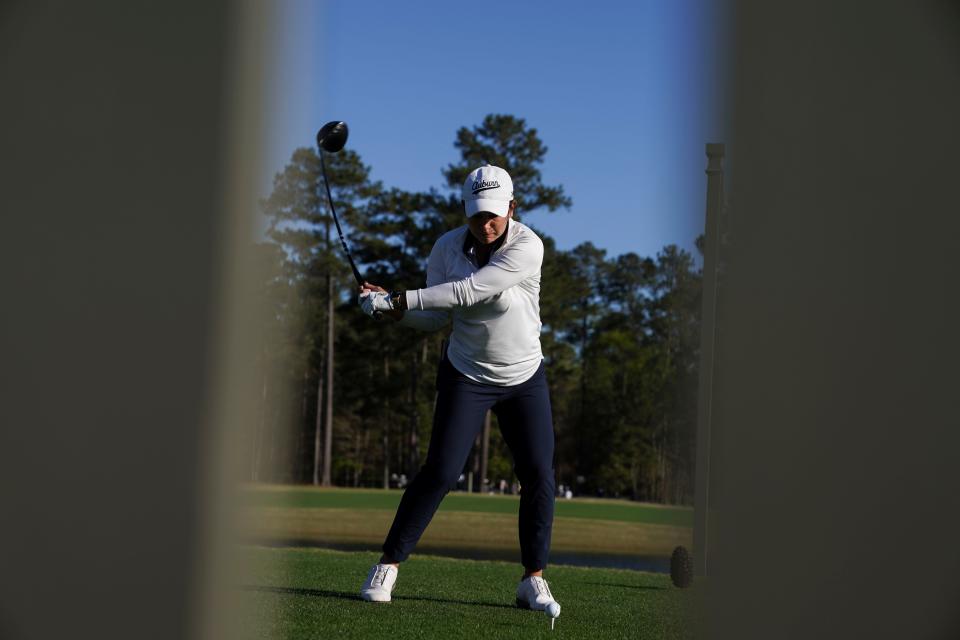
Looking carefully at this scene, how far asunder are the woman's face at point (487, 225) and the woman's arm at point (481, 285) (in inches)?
3.0

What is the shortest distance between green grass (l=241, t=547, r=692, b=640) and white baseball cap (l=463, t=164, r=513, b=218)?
4.03ft

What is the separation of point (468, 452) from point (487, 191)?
849mm

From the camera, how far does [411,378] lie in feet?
106

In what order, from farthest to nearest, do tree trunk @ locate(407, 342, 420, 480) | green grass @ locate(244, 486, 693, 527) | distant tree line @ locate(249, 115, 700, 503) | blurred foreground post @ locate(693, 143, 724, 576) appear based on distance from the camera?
tree trunk @ locate(407, 342, 420, 480) < distant tree line @ locate(249, 115, 700, 503) < green grass @ locate(244, 486, 693, 527) < blurred foreground post @ locate(693, 143, 724, 576)

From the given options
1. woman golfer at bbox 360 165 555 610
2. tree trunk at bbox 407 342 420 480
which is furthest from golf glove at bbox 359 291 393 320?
tree trunk at bbox 407 342 420 480

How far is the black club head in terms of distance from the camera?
3357 millimetres

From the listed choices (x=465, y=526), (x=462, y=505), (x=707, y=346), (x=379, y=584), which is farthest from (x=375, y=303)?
(x=462, y=505)

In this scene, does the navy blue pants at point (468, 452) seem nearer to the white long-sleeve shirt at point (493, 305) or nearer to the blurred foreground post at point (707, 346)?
the white long-sleeve shirt at point (493, 305)

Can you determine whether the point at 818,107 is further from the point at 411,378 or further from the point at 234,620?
the point at 411,378

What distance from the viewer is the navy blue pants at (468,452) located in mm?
3193

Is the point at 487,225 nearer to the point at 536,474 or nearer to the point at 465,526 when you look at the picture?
the point at 536,474

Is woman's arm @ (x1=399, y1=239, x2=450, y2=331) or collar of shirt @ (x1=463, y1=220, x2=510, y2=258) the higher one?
collar of shirt @ (x1=463, y1=220, x2=510, y2=258)

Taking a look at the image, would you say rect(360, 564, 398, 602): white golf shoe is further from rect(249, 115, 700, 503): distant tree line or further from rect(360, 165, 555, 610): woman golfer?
rect(249, 115, 700, 503): distant tree line

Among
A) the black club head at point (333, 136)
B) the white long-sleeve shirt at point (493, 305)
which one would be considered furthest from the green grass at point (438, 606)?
the black club head at point (333, 136)
